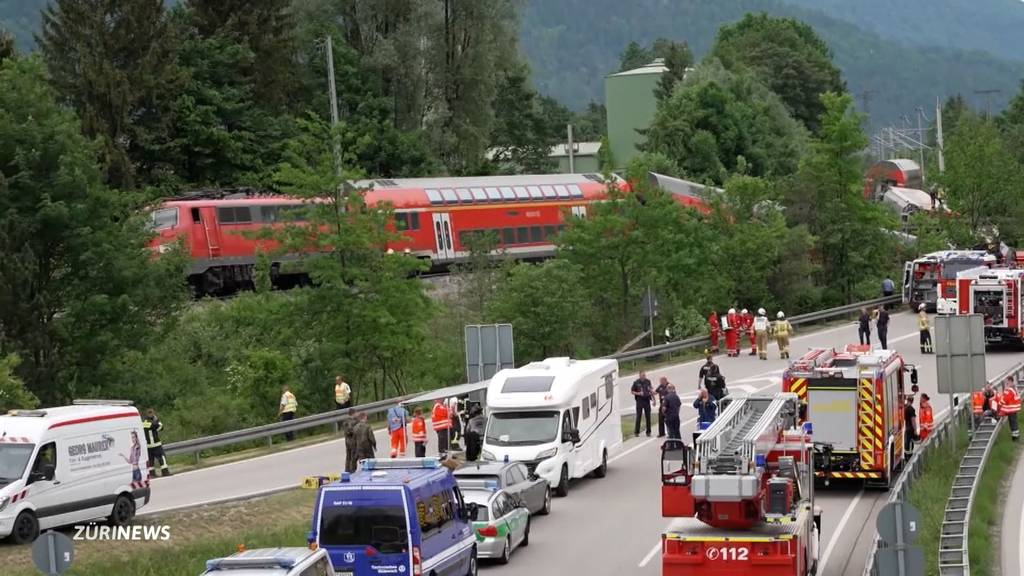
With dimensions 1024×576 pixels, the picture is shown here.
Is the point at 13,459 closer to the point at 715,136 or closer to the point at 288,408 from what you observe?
the point at 288,408

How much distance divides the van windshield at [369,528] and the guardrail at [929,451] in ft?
18.4

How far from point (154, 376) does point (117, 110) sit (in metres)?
25.7

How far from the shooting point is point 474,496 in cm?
2350

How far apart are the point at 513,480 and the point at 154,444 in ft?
32.4

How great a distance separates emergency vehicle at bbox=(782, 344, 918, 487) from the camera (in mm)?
27797

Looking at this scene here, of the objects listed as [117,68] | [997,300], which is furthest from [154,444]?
[117,68]

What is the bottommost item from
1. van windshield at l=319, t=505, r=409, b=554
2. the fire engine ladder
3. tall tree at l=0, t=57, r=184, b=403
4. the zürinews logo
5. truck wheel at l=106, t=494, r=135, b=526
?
the zürinews logo

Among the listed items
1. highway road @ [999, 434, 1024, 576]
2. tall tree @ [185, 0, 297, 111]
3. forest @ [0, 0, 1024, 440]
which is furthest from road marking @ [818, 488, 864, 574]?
tall tree @ [185, 0, 297, 111]

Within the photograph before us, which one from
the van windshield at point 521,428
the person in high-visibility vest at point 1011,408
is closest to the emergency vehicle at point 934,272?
the person in high-visibility vest at point 1011,408

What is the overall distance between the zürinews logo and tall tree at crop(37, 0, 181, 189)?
41604 millimetres

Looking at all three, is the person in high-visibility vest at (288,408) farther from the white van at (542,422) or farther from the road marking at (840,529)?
the road marking at (840,529)

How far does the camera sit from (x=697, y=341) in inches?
2116

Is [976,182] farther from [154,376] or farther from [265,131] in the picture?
[154,376]

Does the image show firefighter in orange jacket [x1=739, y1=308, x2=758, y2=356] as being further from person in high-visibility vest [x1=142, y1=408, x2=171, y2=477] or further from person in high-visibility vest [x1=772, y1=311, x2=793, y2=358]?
person in high-visibility vest [x1=142, y1=408, x2=171, y2=477]
